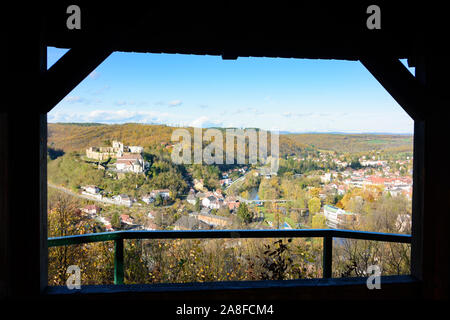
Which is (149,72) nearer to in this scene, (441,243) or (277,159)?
(277,159)

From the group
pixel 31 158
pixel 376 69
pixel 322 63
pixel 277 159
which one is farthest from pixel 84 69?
pixel 322 63

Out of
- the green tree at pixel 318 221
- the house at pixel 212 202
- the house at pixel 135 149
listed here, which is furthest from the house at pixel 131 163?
the green tree at pixel 318 221

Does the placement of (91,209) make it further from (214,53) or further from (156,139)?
(214,53)

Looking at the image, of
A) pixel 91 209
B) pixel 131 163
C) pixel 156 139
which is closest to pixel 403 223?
pixel 156 139

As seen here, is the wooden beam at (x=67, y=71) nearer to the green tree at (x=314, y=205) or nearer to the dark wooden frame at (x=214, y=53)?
the dark wooden frame at (x=214, y=53)

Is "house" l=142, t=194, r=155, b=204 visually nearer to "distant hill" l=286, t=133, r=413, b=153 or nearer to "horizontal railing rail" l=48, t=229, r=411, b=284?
"distant hill" l=286, t=133, r=413, b=153
